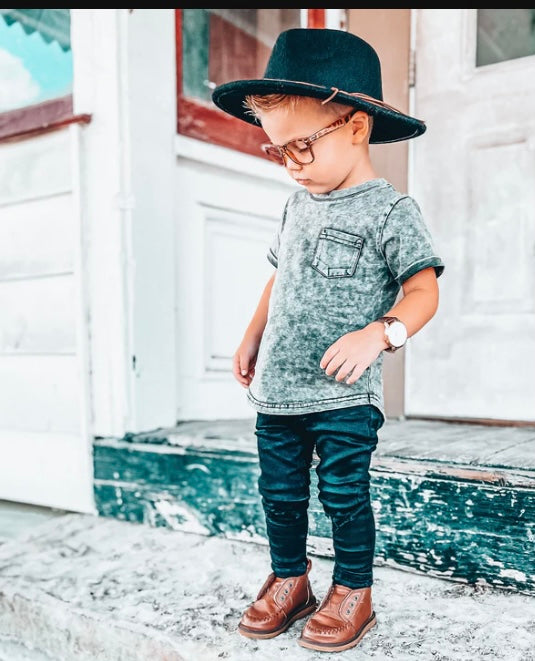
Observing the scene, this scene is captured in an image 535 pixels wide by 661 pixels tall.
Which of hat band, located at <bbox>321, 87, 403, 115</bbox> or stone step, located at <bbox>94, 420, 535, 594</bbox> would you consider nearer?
hat band, located at <bbox>321, 87, 403, 115</bbox>

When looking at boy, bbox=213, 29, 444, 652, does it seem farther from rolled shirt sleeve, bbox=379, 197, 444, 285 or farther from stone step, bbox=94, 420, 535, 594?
stone step, bbox=94, 420, 535, 594

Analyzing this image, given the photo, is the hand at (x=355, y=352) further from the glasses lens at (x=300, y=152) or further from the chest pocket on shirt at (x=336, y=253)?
the glasses lens at (x=300, y=152)

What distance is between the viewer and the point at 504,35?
2.21 metres

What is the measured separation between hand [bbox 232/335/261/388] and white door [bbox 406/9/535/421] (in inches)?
40.9

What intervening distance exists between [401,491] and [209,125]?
1528 mm

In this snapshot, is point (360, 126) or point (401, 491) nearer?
point (360, 126)

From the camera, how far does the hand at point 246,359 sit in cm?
147

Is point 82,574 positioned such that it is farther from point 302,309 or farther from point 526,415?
point 526,415

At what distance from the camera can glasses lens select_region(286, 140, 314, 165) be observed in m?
1.22

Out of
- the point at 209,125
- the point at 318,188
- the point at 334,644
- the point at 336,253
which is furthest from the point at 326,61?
the point at 209,125

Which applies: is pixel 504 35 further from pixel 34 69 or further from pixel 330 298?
pixel 34 69

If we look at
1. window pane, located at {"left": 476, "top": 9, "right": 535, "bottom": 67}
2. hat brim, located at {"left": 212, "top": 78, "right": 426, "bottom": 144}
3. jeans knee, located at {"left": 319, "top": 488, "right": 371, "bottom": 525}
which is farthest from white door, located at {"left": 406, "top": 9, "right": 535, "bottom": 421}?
jeans knee, located at {"left": 319, "top": 488, "right": 371, "bottom": 525}

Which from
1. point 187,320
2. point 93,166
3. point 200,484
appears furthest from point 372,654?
point 93,166

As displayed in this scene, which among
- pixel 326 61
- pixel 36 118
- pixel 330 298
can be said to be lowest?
pixel 330 298
